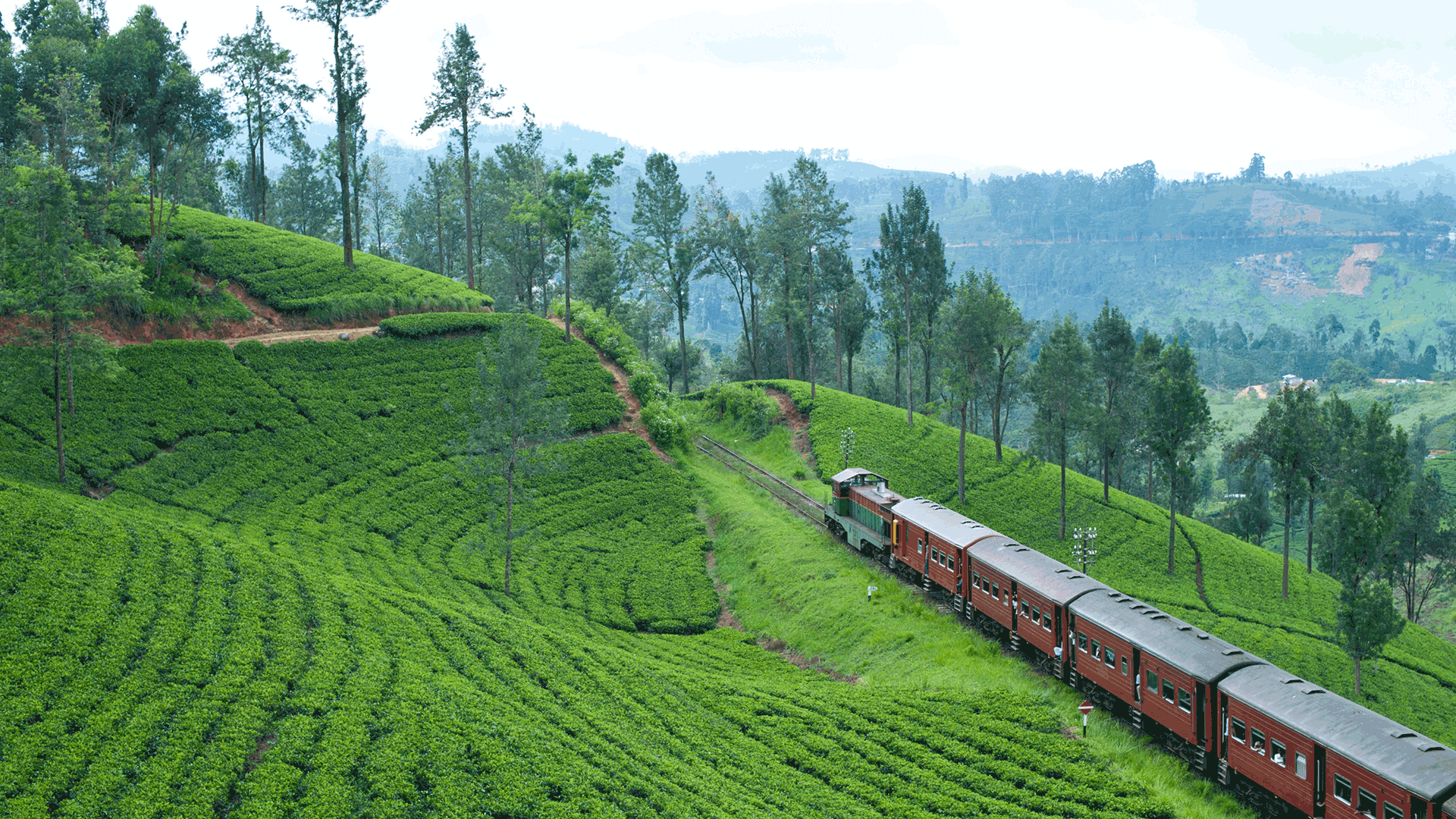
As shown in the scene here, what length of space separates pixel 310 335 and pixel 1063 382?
44.6 meters

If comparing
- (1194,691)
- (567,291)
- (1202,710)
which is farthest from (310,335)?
(1202,710)

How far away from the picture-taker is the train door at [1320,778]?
1858 centimetres

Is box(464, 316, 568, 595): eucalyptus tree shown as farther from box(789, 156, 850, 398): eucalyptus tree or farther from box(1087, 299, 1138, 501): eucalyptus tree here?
box(789, 156, 850, 398): eucalyptus tree

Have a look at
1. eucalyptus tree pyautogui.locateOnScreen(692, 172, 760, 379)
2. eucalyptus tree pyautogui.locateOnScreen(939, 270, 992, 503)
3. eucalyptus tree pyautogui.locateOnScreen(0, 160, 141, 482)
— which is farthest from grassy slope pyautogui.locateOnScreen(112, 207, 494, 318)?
eucalyptus tree pyautogui.locateOnScreen(939, 270, 992, 503)

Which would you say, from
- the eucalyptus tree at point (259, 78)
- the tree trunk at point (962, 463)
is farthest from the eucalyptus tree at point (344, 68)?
the tree trunk at point (962, 463)

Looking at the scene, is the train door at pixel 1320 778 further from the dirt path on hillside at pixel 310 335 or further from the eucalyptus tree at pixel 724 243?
the eucalyptus tree at pixel 724 243

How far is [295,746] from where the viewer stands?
17.8 metres

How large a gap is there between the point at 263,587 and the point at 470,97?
45917mm

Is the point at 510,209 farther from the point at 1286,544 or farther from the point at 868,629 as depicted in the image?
the point at 1286,544

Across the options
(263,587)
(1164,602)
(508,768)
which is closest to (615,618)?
(263,587)

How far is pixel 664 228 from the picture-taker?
239 ft

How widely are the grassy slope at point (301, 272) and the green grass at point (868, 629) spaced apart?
78.2ft

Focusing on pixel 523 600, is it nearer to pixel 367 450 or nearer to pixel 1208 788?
pixel 367 450

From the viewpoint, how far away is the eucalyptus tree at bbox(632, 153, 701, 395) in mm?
72562
